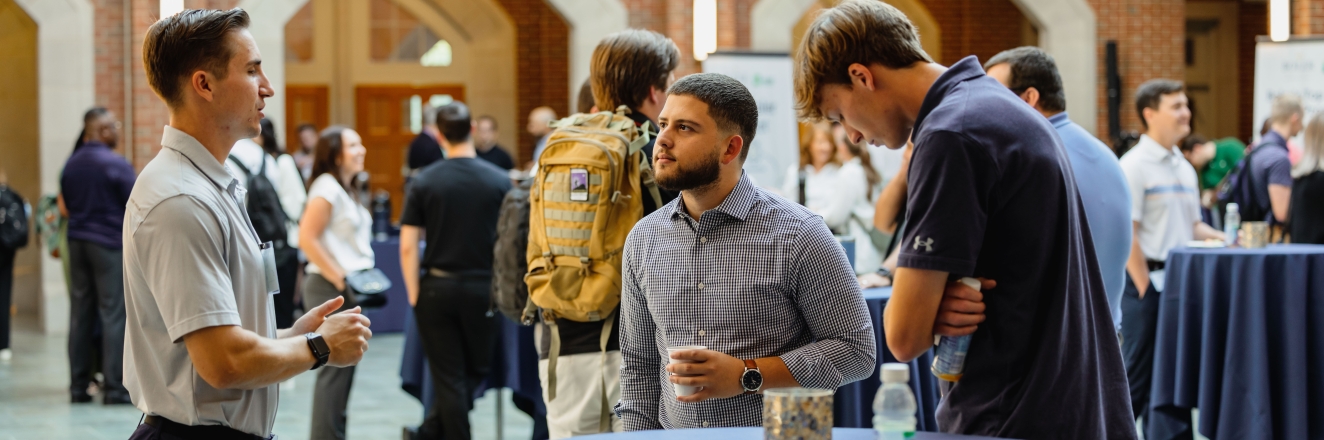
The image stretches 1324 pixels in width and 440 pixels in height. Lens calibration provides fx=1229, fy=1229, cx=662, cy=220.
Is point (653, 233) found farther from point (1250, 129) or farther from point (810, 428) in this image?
point (1250, 129)

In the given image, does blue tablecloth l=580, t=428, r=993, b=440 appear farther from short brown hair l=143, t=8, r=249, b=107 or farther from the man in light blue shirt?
the man in light blue shirt

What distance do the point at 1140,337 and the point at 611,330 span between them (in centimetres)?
307

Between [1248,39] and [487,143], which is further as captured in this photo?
[1248,39]

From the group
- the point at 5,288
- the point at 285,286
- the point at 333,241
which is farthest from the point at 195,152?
the point at 5,288

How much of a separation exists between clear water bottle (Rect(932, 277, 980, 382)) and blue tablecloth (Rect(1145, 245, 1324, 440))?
3.20 metres

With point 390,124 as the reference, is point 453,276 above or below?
below

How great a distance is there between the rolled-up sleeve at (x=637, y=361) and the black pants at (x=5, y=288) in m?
6.94

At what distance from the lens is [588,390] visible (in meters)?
3.02

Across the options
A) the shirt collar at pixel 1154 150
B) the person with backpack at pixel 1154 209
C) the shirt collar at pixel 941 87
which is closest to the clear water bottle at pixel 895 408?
the shirt collar at pixel 941 87

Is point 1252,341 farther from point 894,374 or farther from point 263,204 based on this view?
point 263,204

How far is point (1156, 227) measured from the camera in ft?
17.0

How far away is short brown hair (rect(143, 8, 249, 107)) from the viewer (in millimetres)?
1948

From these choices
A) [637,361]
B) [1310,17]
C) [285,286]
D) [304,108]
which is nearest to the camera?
[637,361]

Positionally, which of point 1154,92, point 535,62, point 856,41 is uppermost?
point 535,62
